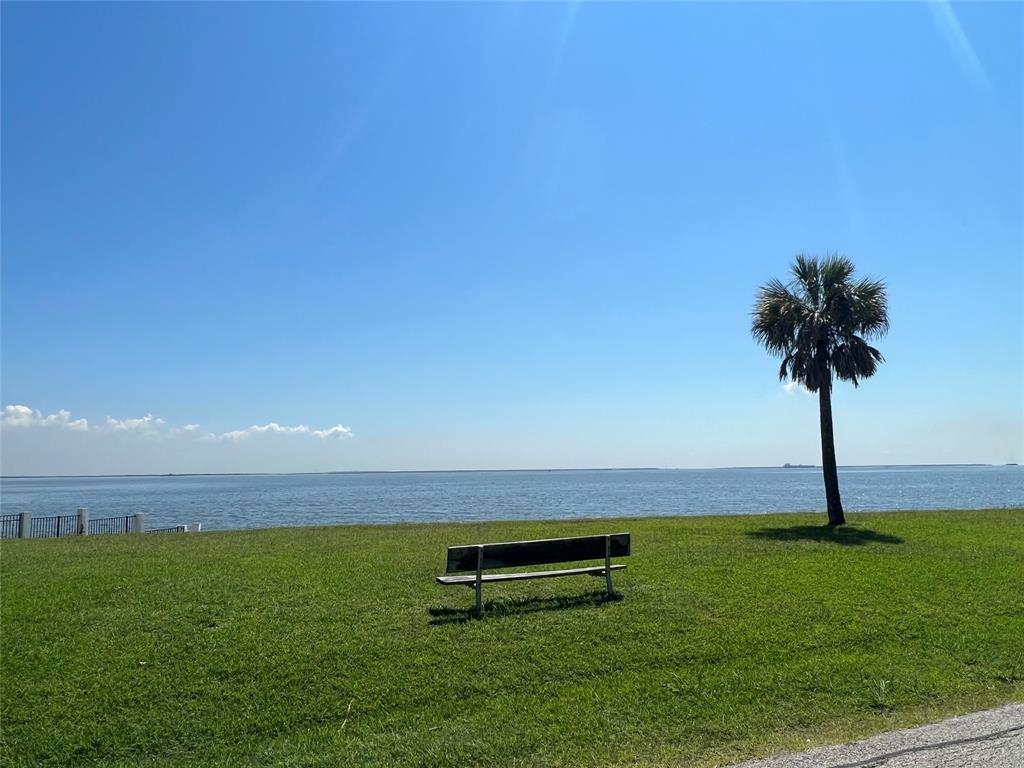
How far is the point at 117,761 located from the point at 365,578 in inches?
223

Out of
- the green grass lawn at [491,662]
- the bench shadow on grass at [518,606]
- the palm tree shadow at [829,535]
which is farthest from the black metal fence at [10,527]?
the palm tree shadow at [829,535]

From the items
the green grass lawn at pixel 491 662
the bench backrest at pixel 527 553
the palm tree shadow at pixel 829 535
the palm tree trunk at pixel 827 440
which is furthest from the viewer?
the palm tree trunk at pixel 827 440

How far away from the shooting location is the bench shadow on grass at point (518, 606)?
7.89m

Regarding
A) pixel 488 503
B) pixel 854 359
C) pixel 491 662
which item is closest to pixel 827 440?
pixel 854 359

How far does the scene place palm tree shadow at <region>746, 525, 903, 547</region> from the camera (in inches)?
610

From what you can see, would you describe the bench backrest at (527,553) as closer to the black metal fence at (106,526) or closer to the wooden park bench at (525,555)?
the wooden park bench at (525,555)

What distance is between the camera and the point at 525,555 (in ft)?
27.4

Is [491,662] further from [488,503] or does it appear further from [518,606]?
[488,503]

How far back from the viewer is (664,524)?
19.8 metres

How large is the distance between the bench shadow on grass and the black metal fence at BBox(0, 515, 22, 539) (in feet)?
68.3

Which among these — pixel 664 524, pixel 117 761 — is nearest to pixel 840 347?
pixel 664 524

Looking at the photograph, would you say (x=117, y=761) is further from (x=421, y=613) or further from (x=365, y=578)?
(x=365, y=578)

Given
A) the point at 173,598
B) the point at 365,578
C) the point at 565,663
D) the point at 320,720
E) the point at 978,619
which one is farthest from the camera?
the point at 365,578

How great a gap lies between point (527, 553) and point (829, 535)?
37.8 ft
